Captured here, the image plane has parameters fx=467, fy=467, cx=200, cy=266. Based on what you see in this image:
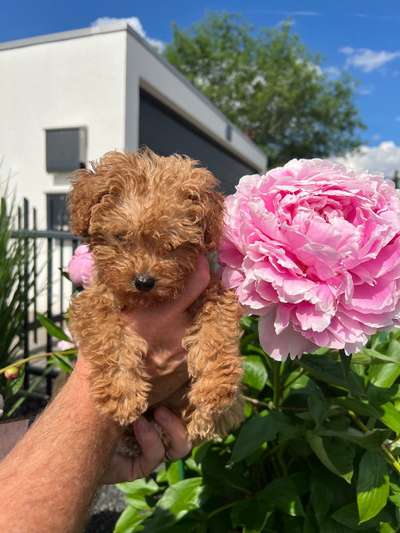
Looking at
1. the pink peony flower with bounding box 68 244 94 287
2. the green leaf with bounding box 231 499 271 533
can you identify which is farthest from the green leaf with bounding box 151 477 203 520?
the pink peony flower with bounding box 68 244 94 287

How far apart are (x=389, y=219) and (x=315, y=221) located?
236 millimetres

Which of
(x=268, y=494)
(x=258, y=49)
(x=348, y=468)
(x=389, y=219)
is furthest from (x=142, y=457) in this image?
(x=258, y=49)

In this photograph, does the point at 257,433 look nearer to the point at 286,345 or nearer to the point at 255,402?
the point at 255,402

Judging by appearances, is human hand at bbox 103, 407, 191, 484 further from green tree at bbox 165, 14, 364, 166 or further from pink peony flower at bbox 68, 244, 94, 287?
green tree at bbox 165, 14, 364, 166

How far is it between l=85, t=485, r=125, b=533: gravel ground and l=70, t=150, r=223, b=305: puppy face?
264 cm

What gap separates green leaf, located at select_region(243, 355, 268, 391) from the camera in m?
2.04

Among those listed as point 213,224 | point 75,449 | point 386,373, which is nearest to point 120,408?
point 75,449

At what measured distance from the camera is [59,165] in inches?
428

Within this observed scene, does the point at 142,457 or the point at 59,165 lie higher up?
the point at 59,165

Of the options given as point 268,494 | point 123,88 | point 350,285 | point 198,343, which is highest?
point 123,88

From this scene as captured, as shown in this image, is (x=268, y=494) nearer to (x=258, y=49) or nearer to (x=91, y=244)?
(x=91, y=244)

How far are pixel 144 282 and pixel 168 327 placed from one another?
260 millimetres

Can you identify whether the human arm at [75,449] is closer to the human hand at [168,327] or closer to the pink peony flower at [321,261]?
the human hand at [168,327]

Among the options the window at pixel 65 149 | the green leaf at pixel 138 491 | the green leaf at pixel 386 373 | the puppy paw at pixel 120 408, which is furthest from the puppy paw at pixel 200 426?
the window at pixel 65 149
